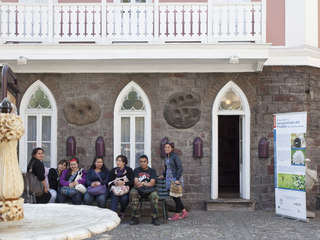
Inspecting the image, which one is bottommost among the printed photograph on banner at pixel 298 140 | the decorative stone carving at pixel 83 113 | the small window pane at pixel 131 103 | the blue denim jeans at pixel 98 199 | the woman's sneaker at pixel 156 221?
the woman's sneaker at pixel 156 221

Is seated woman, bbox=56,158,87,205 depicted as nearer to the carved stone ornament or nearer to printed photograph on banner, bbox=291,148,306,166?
the carved stone ornament

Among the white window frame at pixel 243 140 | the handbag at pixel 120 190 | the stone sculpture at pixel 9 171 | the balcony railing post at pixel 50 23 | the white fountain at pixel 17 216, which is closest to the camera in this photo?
the white fountain at pixel 17 216

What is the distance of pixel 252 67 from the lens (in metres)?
9.29

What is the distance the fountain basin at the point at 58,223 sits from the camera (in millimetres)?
3293

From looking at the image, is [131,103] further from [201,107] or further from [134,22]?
[134,22]

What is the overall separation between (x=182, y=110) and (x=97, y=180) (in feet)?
8.71

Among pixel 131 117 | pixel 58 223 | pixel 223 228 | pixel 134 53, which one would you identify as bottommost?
pixel 223 228

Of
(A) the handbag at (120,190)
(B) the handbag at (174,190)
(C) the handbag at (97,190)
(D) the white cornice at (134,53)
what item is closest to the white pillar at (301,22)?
(D) the white cornice at (134,53)

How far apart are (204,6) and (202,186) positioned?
4150 millimetres

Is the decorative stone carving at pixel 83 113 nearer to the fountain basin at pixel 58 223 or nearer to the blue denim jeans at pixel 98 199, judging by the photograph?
the blue denim jeans at pixel 98 199

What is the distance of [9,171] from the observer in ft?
12.3

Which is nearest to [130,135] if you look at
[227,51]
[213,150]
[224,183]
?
[213,150]

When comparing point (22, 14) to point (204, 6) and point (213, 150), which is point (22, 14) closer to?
point (204, 6)

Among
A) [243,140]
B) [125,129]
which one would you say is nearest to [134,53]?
[125,129]
